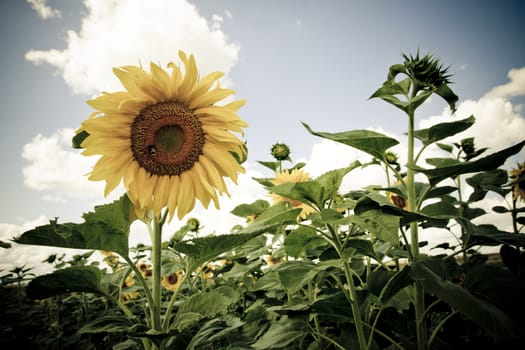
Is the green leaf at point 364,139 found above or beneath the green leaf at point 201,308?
above

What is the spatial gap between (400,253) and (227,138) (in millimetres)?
1140

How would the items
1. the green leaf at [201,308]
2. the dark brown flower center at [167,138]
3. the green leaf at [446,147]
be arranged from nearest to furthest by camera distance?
the green leaf at [201,308]
the dark brown flower center at [167,138]
the green leaf at [446,147]

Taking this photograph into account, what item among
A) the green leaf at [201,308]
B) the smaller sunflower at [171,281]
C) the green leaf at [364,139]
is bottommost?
the smaller sunflower at [171,281]

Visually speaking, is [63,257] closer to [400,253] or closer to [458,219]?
[400,253]

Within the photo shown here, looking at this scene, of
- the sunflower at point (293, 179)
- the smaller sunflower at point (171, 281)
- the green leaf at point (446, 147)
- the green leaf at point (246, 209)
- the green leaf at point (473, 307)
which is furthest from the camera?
the smaller sunflower at point (171, 281)

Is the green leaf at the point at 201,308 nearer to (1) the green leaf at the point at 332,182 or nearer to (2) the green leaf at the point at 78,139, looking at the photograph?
(1) the green leaf at the point at 332,182

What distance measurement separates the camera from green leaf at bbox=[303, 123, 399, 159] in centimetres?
135

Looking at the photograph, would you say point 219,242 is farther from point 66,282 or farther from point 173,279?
point 173,279

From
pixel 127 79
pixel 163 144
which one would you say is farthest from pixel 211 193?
pixel 127 79

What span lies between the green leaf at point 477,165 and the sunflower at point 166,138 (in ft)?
2.76

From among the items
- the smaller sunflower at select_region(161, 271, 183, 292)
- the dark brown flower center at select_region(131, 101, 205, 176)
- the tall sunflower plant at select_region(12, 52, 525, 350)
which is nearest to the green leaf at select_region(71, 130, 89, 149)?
the tall sunflower plant at select_region(12, 52, 525, 350)

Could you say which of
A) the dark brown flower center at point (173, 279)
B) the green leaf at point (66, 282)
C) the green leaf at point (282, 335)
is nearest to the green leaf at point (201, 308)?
the green leaf at point (282, 335)

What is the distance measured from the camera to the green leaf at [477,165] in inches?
44.9

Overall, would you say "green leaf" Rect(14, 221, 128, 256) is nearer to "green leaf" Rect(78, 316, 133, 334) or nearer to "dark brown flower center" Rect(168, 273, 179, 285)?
"green leaf" Rect(78, 316, 133, 334)
